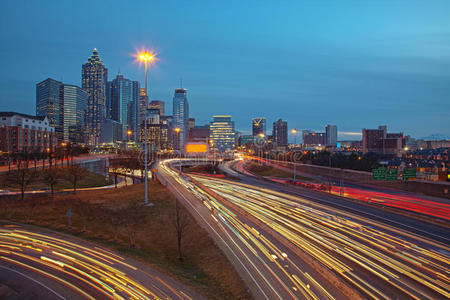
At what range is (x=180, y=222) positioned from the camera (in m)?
23.7

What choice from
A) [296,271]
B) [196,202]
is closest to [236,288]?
[296,271]

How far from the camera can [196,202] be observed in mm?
31219

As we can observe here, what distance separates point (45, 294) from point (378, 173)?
4279cm

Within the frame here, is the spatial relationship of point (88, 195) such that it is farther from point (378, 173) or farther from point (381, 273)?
point (378, 173)

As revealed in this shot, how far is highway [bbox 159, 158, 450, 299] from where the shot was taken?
11.8m

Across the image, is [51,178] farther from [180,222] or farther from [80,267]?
[80,267]

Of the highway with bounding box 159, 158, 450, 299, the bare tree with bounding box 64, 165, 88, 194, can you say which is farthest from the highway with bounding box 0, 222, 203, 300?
the bare tree with bounding box 64, 165, 88, 194

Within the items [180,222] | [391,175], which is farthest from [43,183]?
[391,175]

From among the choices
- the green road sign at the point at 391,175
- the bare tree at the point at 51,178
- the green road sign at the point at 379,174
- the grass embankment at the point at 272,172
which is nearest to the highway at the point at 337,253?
the green road sign at the point at 379,174

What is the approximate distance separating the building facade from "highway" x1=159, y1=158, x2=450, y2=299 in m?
98.8

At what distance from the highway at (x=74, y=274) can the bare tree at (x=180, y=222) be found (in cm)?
369

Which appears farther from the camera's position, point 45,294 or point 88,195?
point 88,195

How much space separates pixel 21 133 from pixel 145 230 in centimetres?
11266

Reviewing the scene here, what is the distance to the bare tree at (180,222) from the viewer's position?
18.2 metres
